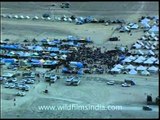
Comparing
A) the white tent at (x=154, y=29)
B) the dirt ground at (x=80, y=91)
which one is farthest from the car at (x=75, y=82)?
the white tent at (x=154, y=29)

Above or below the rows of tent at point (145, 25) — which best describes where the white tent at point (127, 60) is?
below

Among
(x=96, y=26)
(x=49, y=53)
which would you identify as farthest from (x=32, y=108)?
(x=96, y=26)

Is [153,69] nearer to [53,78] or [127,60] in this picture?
[127,60]

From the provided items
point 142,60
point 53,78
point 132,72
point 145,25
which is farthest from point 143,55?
point 145,25

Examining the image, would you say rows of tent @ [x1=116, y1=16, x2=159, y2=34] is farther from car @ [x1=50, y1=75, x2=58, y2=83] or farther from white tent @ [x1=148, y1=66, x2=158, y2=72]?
car @ [x1=50, y1=75, x2=58, y2=83]

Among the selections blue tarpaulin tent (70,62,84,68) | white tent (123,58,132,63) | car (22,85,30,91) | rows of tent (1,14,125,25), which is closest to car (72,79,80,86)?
car (22,85,30,91)

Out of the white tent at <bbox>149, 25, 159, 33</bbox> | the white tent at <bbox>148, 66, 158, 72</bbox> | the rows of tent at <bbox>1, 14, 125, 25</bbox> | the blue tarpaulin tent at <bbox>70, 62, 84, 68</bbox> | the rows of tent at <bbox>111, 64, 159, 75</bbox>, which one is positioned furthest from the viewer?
the rows of tent at <bbox>1, 14, 125, 25</bbox>

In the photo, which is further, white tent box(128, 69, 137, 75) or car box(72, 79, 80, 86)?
white tent box(128, 69, 137, 75)

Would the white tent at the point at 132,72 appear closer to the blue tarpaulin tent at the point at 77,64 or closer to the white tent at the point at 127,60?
the white tent at the point at 127,60

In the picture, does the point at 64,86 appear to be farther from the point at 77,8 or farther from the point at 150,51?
the point at 77,8

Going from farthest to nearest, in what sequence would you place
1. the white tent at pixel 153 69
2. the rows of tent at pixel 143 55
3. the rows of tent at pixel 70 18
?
the rows of tent at pixel 70 18 < the rows of tent at pixel 143 55 < the white tent at pixel 153 69

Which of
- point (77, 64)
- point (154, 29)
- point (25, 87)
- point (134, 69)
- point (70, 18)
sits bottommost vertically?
point (25, 87)

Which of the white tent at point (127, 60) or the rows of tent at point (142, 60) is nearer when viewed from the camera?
the rows of tent at point (142, 60)
